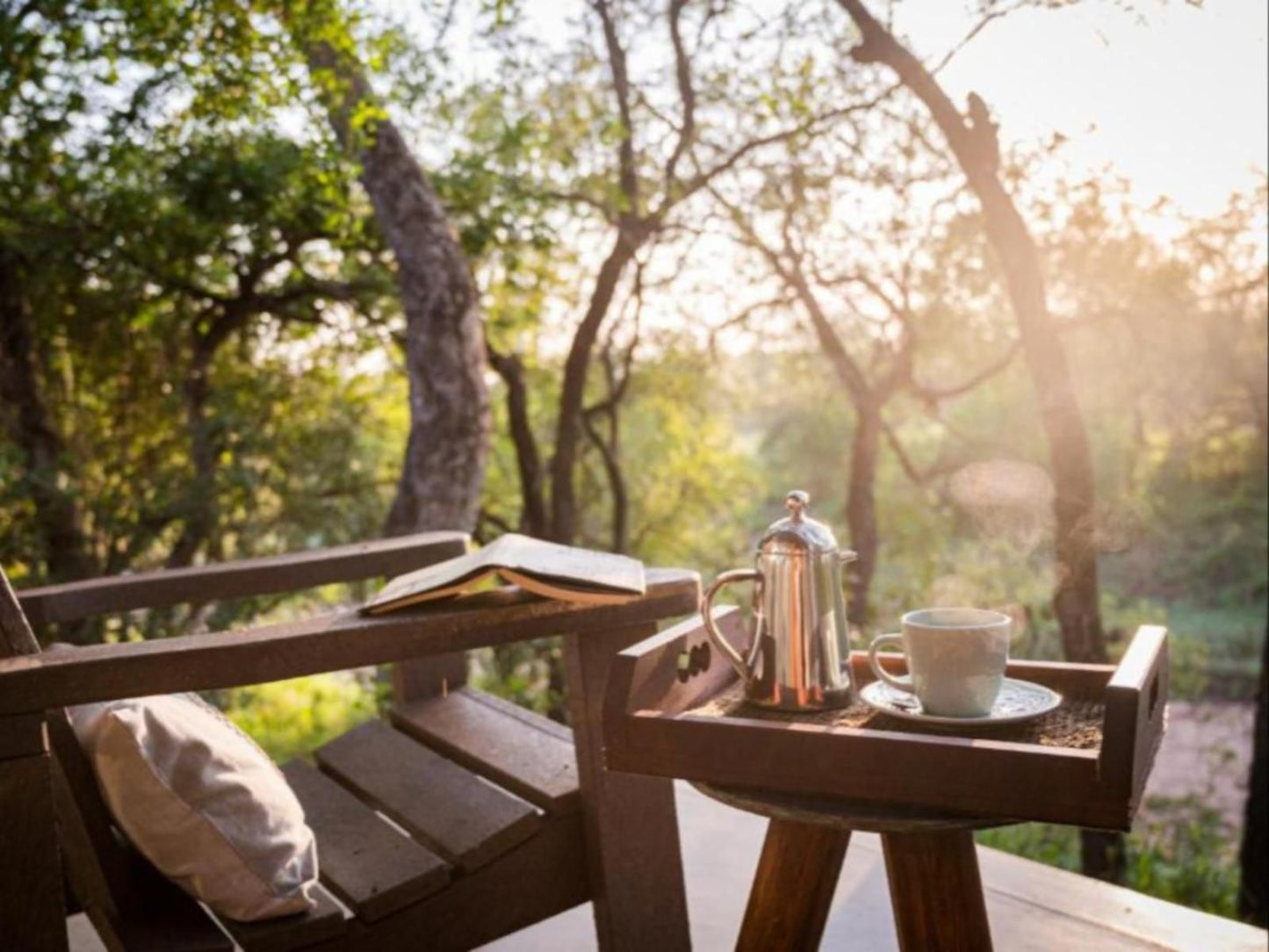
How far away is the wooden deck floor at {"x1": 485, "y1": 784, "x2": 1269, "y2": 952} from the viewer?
225 centimetres

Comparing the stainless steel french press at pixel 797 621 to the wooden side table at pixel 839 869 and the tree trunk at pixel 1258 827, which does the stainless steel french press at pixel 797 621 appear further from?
the tree trunk at pixel 1258 827

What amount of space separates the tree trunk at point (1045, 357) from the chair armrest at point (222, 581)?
282 centimetres

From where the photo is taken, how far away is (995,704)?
147 centimetres

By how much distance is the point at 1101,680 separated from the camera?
155 centimetres

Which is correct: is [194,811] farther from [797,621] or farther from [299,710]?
[299,710]

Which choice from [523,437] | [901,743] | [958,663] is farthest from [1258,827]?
[901,743]

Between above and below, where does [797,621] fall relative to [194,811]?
above

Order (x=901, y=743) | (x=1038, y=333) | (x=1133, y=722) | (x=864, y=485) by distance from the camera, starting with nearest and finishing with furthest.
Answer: (x=1133, y=722) < (x=901, y=743) < (x=1038, y=333) < (x=864, y=485)

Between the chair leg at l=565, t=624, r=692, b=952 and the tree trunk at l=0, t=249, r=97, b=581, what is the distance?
436cm

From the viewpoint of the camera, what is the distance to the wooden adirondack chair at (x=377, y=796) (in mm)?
1424

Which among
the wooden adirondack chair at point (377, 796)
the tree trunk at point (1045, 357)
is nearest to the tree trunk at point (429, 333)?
the tree trunk at point (1045, 357)

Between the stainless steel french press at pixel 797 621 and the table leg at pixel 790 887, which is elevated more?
the stainless steel french press at pixel 797 621

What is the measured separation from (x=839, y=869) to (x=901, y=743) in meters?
0.41

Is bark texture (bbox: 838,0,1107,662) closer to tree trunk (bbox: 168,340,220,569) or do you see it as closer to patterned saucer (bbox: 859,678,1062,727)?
patterned saucer (bbox: 859,678,1062,727)
